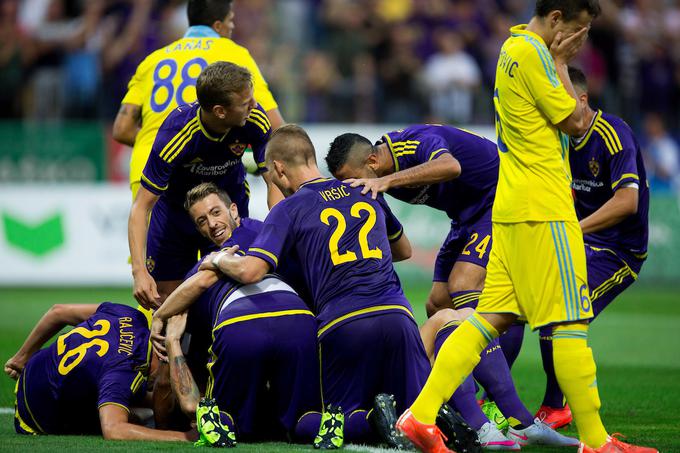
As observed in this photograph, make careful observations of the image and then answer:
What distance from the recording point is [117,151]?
17.0 meters

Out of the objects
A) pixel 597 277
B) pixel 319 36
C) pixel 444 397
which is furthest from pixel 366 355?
pixel 319 36

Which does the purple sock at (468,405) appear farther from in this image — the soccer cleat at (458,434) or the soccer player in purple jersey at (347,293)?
the soccer cleat at (458,434)

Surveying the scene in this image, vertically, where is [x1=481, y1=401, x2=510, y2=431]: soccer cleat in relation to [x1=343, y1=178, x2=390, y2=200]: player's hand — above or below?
below

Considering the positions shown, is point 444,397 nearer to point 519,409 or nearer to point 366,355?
point 366,355

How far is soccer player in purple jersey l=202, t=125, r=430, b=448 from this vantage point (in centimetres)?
554

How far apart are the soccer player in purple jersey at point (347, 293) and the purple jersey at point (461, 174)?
1080mm

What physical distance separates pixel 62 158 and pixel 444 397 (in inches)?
505

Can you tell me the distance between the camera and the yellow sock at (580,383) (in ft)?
16.5

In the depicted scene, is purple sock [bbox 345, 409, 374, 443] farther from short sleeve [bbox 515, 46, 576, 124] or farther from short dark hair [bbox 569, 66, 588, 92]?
short dark hair [bbox 569, 66, 588, 92]

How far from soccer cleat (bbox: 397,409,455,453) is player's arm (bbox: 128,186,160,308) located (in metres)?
2.23

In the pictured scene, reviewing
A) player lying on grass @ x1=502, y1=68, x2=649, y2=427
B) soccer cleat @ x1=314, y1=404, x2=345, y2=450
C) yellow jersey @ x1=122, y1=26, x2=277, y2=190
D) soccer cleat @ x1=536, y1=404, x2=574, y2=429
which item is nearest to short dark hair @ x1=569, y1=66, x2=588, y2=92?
player lying on grass @ x1=502, y1=68, x2=649, y2=427

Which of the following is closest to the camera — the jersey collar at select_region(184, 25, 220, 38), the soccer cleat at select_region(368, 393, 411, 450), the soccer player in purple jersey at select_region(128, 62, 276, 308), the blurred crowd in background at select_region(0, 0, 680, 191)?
the soccer cleat at select_region(368, 393, 411, 450)

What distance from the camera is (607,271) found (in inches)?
275

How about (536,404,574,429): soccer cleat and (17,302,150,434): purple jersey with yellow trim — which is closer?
(17,302,150,434): purple jersey with yellow trim
